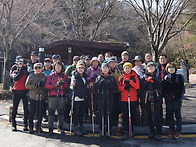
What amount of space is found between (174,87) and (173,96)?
0.78ft

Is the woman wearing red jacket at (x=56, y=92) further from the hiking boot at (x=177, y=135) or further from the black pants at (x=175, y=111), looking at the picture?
the hiking boot at (x=177, y=135)

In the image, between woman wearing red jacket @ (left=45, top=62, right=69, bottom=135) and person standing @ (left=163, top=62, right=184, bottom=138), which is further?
woman wearing red jacket @ (left=45, top=62, right=69, bottom=135)

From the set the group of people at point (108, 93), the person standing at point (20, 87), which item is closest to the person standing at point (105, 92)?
the group of people at point (108, 93)

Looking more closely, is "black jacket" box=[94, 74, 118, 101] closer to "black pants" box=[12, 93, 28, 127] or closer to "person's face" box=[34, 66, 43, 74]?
"person's face" box=[34, 66, 43, 74]

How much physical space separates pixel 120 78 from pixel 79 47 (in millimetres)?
5543

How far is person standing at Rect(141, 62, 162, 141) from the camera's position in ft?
16.9

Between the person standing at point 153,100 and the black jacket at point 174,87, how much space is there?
0.26 m

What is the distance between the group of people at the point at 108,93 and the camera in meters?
5.23

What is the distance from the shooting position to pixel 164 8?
39.5ft

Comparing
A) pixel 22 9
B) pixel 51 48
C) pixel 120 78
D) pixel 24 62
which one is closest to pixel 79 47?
pixel 51 48

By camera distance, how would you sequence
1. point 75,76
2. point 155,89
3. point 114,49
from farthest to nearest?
point 114,49
point 75,76
point 155,89

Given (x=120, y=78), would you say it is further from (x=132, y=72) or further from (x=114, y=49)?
(x=114, y=49)

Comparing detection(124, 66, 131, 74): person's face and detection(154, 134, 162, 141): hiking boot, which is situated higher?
detection(124, 66, 131, 74): person's face

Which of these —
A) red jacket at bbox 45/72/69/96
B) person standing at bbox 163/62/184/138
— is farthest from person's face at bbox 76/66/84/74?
person standing at bbox 163/62/184/138
